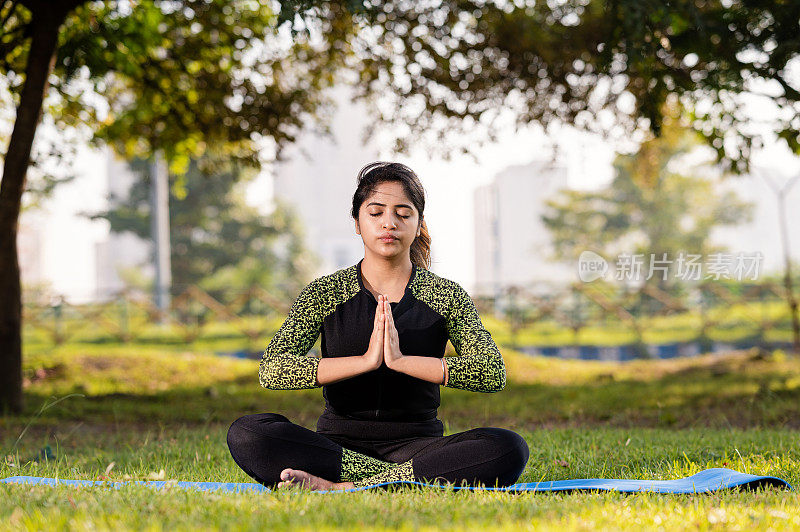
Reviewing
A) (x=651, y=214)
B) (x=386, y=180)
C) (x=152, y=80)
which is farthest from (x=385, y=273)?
(x=651, y=214)

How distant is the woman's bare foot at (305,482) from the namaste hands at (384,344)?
48 cm

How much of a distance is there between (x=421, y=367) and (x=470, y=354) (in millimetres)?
305

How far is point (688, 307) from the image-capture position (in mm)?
15289

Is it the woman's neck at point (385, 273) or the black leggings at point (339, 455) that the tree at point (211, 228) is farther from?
the black leggings at point (339, 455)

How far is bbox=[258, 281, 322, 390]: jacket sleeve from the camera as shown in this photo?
2916 millimetres

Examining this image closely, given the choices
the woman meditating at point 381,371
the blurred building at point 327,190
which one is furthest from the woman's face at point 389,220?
the blurred building at point 327,190

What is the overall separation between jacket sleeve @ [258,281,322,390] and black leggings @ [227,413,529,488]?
16 centimetres

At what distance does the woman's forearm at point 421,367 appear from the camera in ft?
9.23

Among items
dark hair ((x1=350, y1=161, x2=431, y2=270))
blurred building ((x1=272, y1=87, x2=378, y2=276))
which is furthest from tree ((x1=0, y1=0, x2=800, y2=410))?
blurred building ((x1=272, y1=87, x2=378, y2=276))

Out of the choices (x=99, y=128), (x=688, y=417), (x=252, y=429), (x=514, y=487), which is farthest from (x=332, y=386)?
(x=99, y=128)

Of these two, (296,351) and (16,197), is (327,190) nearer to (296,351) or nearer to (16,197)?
(16,197)

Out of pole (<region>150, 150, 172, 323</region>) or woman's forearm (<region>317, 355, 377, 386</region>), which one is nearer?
woman's forearm (<region>317, 355, 377, 386</region>)

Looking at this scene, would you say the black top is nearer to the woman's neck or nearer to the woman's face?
the woman's neck

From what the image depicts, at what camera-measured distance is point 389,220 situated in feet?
10.1
